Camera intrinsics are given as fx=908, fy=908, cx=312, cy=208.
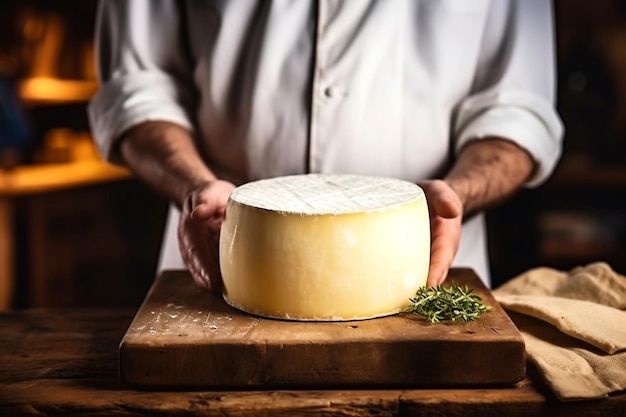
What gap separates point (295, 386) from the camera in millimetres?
1042

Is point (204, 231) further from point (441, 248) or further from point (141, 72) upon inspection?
point (141, 72)

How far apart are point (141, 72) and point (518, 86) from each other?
70 cm

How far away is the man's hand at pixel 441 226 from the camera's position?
126 cm

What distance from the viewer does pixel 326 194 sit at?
1.21 m

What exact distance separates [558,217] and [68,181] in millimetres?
2039

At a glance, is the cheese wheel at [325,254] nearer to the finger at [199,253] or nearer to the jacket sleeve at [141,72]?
the finger at [199,253]

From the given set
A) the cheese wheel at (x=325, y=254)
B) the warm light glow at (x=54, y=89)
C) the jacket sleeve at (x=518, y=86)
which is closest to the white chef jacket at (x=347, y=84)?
the jacket sleeve at (x=518, y=86)

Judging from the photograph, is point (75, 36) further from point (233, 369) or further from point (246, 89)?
point (233, 369)

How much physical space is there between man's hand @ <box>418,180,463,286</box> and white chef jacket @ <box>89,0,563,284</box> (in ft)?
1.01

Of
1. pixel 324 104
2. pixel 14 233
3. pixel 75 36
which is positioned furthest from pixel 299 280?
pixel 75 36

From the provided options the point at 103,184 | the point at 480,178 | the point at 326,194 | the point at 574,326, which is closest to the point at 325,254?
the point at 326,194

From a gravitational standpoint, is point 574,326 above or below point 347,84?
below

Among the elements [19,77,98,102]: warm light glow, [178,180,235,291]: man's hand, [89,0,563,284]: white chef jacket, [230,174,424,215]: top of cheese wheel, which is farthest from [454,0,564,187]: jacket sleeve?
[19,77,98,102]: warm light glow

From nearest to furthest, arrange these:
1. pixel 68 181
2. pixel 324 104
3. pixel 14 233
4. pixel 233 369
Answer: pixel 233 369 → pixel 324 104 → pixel 14 233 → pixel 68 181
